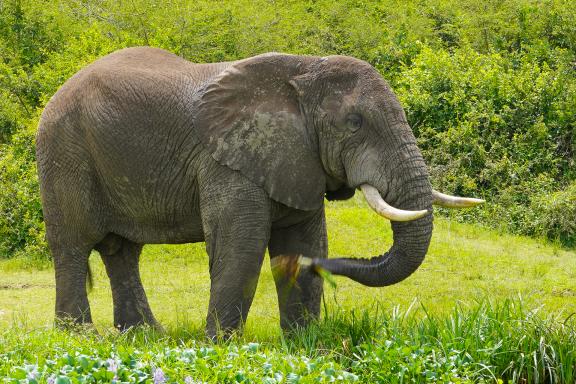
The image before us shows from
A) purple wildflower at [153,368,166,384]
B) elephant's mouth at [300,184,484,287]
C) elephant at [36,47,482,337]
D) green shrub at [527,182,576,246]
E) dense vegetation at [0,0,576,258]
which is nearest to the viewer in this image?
purple wildflower at [153,368,166,384]

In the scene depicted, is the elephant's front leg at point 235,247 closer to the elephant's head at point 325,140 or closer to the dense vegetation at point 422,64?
the elephant's head at point 325,140

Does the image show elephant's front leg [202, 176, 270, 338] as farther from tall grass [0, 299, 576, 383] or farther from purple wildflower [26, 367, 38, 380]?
purple wildflower [26, 367, 38, 380]

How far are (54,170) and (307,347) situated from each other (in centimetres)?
297

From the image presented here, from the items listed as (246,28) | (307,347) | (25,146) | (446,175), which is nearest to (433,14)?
(246,28)

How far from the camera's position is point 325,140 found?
29.0 feet

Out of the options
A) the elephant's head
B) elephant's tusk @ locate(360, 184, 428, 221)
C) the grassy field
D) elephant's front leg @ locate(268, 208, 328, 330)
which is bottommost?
the grassy field

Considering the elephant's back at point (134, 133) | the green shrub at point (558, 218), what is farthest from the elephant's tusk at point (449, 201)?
the green shrub at point (558, 218)

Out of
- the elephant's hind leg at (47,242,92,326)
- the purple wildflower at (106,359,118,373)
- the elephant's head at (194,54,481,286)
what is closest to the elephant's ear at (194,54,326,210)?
the elephant's head at (194,54,481,286)

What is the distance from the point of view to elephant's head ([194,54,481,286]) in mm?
8438

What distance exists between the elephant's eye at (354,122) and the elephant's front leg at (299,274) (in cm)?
91

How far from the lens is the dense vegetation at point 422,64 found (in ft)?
52.4

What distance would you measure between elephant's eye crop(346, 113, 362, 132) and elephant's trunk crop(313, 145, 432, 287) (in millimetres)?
425

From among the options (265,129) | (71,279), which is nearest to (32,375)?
(265,129)

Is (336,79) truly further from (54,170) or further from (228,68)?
(54,170)
